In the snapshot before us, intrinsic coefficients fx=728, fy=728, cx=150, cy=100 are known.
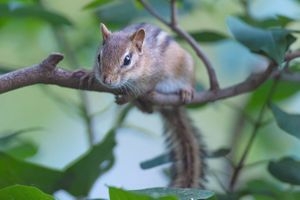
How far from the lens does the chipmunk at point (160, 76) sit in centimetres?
114

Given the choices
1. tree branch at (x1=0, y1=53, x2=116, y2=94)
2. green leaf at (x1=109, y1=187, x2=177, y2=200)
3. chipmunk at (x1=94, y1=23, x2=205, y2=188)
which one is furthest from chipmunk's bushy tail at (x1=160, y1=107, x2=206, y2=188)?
green leaf at (x1=109, y1=187, x2=177, y2=200)

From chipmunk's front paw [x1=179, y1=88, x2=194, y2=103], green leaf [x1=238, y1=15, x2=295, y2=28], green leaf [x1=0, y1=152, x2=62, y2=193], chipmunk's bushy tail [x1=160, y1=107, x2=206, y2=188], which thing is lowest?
chipmunk's bushy tail [x1=160, y1=107, x2=206, y2=188]

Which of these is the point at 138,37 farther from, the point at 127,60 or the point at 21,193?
the point at 21,193

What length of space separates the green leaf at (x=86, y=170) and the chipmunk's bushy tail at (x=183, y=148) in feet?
0.66

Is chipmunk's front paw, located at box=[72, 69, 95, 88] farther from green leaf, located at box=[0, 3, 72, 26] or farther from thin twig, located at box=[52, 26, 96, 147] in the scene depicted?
thin twig, located at box=[52, 26, 96, 147]

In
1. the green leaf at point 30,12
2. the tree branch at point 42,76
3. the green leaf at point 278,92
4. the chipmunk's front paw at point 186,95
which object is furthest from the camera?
the green leaf at point 278,92

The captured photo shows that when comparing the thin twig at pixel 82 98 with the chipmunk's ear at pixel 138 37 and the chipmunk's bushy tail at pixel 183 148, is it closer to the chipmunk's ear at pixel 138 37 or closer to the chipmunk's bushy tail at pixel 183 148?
the chipmunk's bushy tail at pixel 183 148

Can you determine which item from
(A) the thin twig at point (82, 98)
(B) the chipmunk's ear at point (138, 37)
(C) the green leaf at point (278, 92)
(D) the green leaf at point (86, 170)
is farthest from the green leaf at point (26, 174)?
(C) the green leaf at point (278, 92)

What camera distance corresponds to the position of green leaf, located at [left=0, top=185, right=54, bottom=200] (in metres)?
0.78

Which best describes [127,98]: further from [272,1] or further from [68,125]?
[68,125]

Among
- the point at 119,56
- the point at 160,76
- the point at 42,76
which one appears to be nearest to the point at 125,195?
the point at 42,76

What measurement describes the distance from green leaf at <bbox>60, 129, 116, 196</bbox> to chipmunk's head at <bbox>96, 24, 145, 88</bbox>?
11 cm

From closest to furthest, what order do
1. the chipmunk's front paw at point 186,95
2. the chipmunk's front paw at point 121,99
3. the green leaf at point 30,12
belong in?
the chipmunk's front paw at point 121,99 < the chipmunk's front paw at point 186,95 < the green leaf at point 30,12

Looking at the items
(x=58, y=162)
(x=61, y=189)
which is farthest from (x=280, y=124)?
(x=58, y=162)
